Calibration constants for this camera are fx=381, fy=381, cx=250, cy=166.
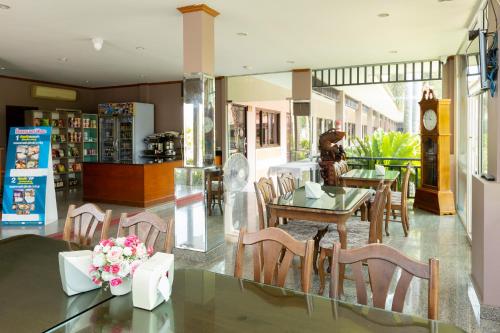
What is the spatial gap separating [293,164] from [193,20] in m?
4.30

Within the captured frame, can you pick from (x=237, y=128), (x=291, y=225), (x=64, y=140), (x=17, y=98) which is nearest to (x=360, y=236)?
(x=291, y=225)

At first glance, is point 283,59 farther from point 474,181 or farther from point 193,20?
point 474,181

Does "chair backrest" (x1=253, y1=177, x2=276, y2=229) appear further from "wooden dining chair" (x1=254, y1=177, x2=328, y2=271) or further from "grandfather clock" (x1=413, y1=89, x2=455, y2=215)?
"grandfather clock" (x1=413, y1=89, x2=455, y2=215)

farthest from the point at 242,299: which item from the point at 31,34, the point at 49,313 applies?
the point at 31,34

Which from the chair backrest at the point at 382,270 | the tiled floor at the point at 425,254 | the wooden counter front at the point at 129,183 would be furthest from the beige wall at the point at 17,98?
the chair backrest at the point at 382,270

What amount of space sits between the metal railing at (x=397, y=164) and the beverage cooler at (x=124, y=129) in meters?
5.36

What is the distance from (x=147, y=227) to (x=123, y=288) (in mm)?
606

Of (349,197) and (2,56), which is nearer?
(349,197)

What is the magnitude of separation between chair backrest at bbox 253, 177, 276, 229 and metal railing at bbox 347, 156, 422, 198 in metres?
4.44

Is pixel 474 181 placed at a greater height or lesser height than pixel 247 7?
lesser

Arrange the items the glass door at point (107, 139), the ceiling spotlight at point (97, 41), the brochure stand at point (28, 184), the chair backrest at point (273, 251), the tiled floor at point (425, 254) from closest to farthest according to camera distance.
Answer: the chair backrest at point (273, 251) → the tiled floor at point (425, 254) → the ceiling spotlight at point (97, 41) → the brochure stand at point (28, 184) → the glass door at point (107, 139)

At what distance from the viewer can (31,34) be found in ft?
18.2

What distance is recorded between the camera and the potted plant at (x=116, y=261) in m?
1.52

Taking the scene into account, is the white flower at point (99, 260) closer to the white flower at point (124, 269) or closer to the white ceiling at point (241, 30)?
the white flower at point (124, 269)
